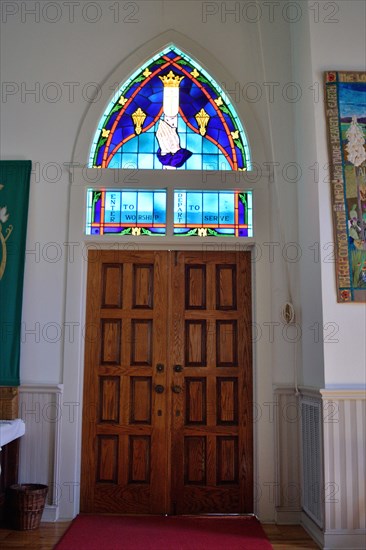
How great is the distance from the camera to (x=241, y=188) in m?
4.83

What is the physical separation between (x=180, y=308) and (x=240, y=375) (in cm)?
72

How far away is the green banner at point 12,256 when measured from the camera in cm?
453

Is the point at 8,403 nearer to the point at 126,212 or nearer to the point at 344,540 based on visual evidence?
the point at 126,212

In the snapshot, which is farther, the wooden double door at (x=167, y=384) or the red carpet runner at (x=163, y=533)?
the wooden double door at (x=167, y=384)

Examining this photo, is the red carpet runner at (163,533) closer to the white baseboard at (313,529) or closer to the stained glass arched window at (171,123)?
the white baseboard at (313,529)

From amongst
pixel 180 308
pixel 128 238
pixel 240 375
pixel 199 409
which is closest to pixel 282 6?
pixel 128 238

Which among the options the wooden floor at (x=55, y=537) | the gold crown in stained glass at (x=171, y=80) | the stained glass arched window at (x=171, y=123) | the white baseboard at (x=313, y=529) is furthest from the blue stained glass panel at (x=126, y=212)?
the white baseboard at (x=313, y=529)

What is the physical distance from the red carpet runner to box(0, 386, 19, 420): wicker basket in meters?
0.92

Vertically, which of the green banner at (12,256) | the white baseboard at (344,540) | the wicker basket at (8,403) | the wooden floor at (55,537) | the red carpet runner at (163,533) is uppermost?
the green banner at (12,256)

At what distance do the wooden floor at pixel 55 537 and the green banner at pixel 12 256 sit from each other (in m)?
1.07

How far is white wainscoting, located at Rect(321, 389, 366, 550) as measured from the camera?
151 inches

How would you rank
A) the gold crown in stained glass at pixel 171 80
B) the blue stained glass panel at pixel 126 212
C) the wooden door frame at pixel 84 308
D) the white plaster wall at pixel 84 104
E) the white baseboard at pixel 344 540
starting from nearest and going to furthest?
the white baseboard at pixel 344 540, the wooden door frame at pixel 84 308, the white plaster wall at pixel 84 104, the blue stained glass panel at pixel 126 212, the gold crown in stained glass at pixel 171 80

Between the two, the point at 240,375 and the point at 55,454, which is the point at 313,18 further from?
the point at 55,454

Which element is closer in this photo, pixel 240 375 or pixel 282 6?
pixel 240 375
